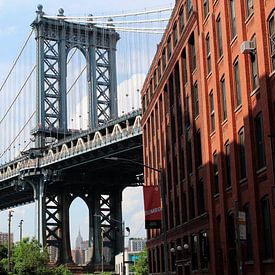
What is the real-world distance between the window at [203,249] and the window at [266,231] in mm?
10369

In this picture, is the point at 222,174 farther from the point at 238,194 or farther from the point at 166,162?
the point at 166,162

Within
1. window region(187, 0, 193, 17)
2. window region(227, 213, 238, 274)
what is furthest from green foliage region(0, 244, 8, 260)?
window region(227, 213, 238, 274)

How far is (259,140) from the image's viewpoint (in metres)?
31.7

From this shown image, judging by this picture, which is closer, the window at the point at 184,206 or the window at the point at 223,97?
the window at the point at 223,97

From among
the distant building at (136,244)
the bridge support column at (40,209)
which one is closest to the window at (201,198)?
the bridge support column at (40,209)

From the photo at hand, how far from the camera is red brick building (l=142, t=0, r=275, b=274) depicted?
3072 cm

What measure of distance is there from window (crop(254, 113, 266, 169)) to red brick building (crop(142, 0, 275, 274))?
0.15 ft

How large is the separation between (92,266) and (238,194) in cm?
9237

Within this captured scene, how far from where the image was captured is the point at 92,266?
12369 cm

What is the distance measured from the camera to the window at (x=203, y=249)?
41.2m

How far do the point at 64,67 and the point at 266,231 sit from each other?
310ft

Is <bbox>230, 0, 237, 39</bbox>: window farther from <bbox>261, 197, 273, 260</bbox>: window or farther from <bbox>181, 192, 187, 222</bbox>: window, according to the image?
<bbox>181, 192, 187, 222</bbox>: window

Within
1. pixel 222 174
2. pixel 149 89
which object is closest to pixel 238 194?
pixel 222 174

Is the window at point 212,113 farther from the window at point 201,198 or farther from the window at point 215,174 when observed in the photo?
the window at point 201,198
